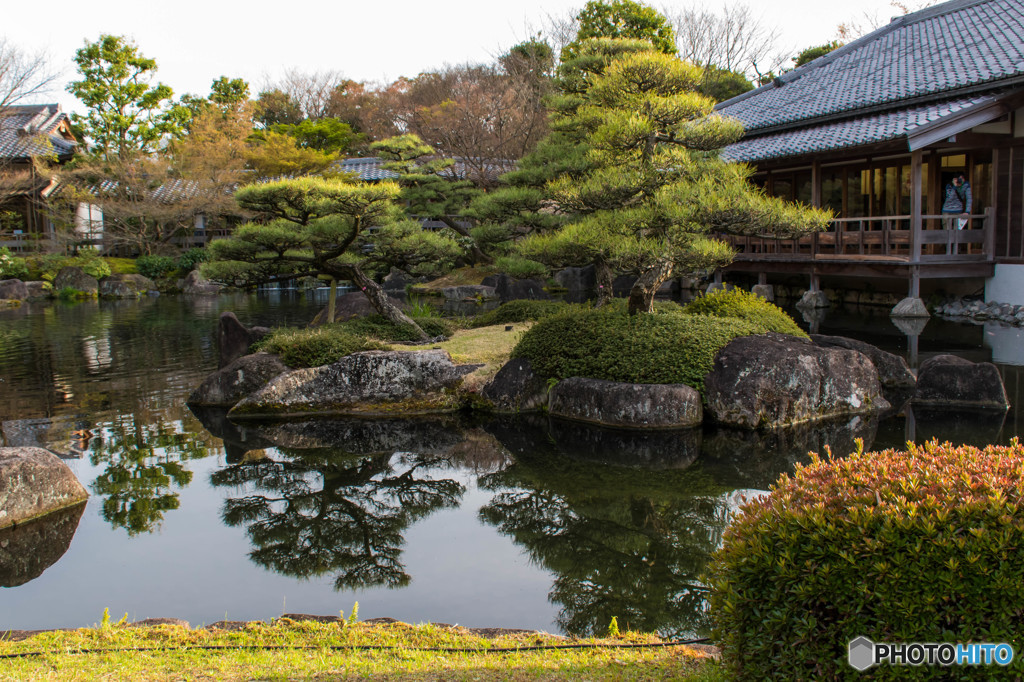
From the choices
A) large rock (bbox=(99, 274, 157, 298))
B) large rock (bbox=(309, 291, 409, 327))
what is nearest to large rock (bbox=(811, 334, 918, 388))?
large rock (bbox=(309, 291, 409, 327))

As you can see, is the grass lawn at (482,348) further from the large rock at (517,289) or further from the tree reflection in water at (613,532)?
the large rock at (517,289)

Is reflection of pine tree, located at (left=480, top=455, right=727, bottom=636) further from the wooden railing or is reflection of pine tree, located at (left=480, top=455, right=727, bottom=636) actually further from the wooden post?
the wooden post

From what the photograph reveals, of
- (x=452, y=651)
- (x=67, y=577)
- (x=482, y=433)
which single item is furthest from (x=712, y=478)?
(x=67, y=577)

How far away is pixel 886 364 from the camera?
9859 millimetres

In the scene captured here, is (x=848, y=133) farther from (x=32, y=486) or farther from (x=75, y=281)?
(x=75, y=281)

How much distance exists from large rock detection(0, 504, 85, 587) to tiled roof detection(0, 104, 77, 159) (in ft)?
90.6

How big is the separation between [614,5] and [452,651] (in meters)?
27.4

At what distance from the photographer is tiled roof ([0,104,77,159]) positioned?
29.0 metres

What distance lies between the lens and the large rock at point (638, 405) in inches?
329

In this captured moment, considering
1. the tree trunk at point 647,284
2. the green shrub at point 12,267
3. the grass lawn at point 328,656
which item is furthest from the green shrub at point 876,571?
the green shrub at point 12,267

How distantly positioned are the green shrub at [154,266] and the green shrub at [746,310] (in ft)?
74.7

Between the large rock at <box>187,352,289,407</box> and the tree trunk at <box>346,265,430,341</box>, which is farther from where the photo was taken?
the tree trunk at <box>346,265,430,341</box>

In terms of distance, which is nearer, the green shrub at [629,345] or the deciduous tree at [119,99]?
the green shrub at [629,345]

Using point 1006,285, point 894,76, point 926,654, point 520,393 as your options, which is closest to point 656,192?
point 520,393
